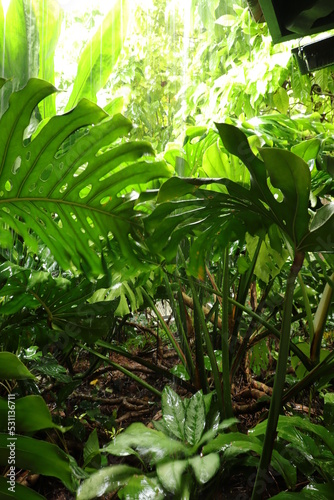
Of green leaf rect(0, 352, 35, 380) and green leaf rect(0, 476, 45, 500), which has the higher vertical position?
green leaf rect(0, 352, 35, 380)

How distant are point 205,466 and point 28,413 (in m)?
0.28

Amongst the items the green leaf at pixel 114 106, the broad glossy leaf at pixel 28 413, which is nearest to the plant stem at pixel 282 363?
the broad glossy leaf at pixel 28 413

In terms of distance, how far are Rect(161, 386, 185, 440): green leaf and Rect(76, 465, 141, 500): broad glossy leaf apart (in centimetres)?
9

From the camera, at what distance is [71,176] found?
2.72ft

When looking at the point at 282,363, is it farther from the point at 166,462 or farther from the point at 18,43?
the point at 18,43

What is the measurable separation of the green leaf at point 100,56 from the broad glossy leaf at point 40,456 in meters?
0.73

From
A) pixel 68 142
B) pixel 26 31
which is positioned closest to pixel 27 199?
pixel 68 142

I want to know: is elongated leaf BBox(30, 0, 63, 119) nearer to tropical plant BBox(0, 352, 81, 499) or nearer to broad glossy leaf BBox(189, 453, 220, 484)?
tropical plant BBox(0, 352, 81, 499)

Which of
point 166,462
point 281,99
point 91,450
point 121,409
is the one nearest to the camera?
point 166,462

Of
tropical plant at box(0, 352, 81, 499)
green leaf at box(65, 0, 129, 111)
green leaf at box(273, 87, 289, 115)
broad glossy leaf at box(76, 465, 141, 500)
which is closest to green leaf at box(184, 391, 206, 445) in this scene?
broad glossy leaf at box(76, 465, 141, 500)

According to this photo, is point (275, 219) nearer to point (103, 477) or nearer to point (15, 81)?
point (103, 477)

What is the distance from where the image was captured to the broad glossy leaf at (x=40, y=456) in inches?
25.8

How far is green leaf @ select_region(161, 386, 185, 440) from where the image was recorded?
2.50 feet

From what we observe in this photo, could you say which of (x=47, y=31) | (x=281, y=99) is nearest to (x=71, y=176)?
(x=47, y=31)
